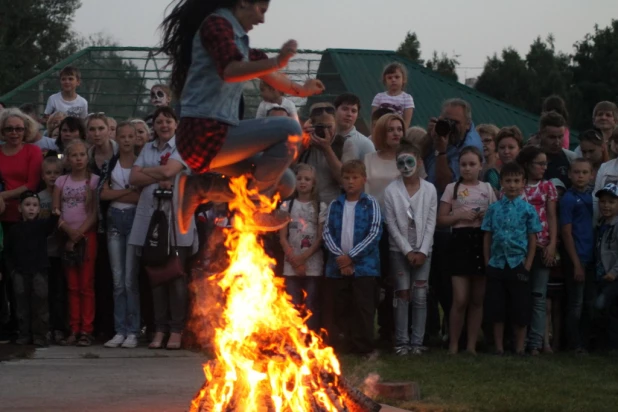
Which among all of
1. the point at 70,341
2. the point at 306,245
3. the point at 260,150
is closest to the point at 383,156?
the point at 306,245

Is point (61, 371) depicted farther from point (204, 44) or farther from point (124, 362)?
point (204, 44)

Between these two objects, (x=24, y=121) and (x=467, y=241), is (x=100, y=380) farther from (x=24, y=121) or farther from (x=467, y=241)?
(x=24, y=121)

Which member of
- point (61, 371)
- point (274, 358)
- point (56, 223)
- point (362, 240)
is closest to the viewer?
point (274, 358)

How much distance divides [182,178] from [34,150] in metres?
4.82

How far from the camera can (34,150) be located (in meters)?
11.4

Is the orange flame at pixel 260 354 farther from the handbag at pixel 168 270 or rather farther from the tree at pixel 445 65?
the tree at pixel 445 65

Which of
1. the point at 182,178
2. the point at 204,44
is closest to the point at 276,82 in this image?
the point at 204,44

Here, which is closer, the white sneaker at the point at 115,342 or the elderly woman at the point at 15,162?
the white sneaker at the point at 115,342

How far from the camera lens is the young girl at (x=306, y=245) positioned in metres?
10.7

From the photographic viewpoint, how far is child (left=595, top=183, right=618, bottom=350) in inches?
414

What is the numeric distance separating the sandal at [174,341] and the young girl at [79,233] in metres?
0.83

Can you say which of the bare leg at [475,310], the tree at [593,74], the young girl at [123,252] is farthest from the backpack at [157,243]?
the tree at [593,74]

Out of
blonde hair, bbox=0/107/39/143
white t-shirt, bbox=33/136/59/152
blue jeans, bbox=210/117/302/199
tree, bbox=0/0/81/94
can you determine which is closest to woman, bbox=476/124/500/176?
white t-shirt, bbox=33/136/59/152

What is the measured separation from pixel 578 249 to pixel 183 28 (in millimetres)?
5582
